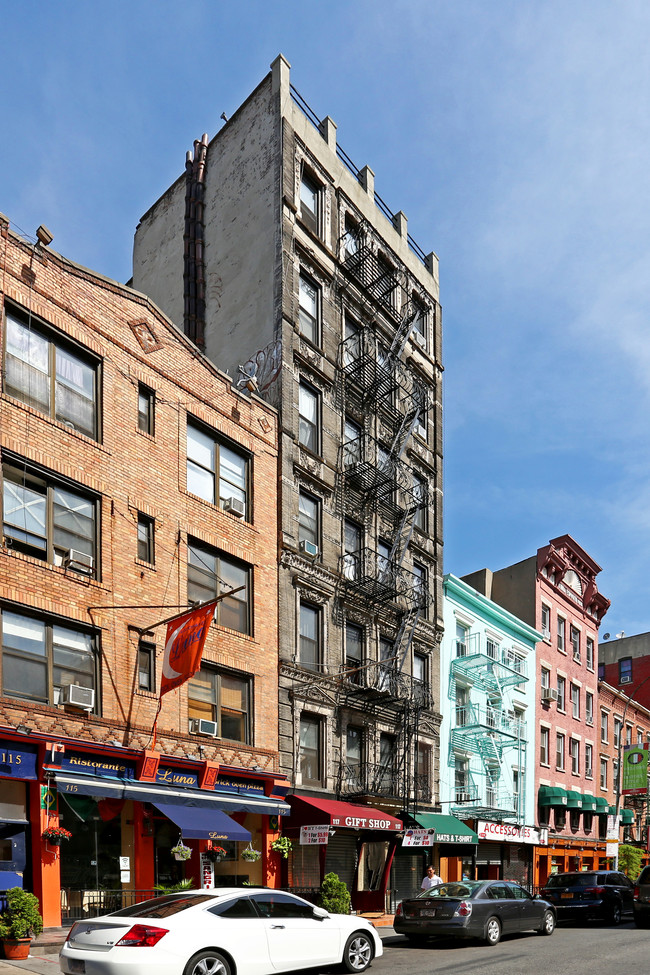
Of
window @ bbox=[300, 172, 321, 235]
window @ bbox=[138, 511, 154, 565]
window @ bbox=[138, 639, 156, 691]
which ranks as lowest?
window @ bbox=[138, 639, 156, 691]

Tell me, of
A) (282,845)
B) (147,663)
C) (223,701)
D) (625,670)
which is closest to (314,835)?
(282,845)

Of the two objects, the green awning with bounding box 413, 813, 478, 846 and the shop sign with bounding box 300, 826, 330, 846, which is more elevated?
the shop sign with bounding box 300, 826, 330, 846

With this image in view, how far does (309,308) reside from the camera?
31062 mm

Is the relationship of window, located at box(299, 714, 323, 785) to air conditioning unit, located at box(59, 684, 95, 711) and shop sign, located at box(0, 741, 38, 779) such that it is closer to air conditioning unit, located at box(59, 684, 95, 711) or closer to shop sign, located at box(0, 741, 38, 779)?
air conditioning unit, located at box(59, 684, 95, 711)

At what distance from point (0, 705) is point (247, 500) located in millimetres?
10459

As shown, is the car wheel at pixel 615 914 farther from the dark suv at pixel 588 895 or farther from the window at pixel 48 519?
the window at pixel 48 519

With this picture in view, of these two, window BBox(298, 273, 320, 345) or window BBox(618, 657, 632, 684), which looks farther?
window BBox(618, 657, 632, 684)

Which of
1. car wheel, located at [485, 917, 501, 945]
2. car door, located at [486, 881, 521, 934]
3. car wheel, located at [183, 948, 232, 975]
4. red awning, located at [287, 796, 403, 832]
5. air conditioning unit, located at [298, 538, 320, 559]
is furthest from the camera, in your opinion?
air conditioning unit, located at [298, 538, 320, 559]

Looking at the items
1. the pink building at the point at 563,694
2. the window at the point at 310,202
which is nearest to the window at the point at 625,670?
the pink building at the point at 563,694

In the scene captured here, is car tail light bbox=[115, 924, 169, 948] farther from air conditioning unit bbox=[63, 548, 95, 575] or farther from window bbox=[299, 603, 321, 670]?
window bbox=[299, 603, 321, 670]

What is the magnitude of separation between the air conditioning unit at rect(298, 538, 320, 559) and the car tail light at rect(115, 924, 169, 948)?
16910mm

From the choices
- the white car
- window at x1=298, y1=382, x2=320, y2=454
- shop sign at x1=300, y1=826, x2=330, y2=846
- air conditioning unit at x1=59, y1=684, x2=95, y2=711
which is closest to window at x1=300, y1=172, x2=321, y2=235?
window at x1=298, y1=382, x2=320, y2=454

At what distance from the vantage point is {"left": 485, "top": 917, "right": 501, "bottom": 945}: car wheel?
62.7ft

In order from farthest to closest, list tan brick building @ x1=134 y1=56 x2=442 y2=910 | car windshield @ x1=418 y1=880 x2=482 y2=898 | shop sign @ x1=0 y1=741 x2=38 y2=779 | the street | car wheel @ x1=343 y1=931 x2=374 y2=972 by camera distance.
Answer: tan brick building @ x1=134 y1=56 x2=442 y2=910 < car windshield @ x1=418 y1=880 x2=482 y2=898 < shop sign @ x1=0 y1=741 x2=38 y2=779 < the street < car wheel @ x1=343 y1=931 x2=374 y2=972
